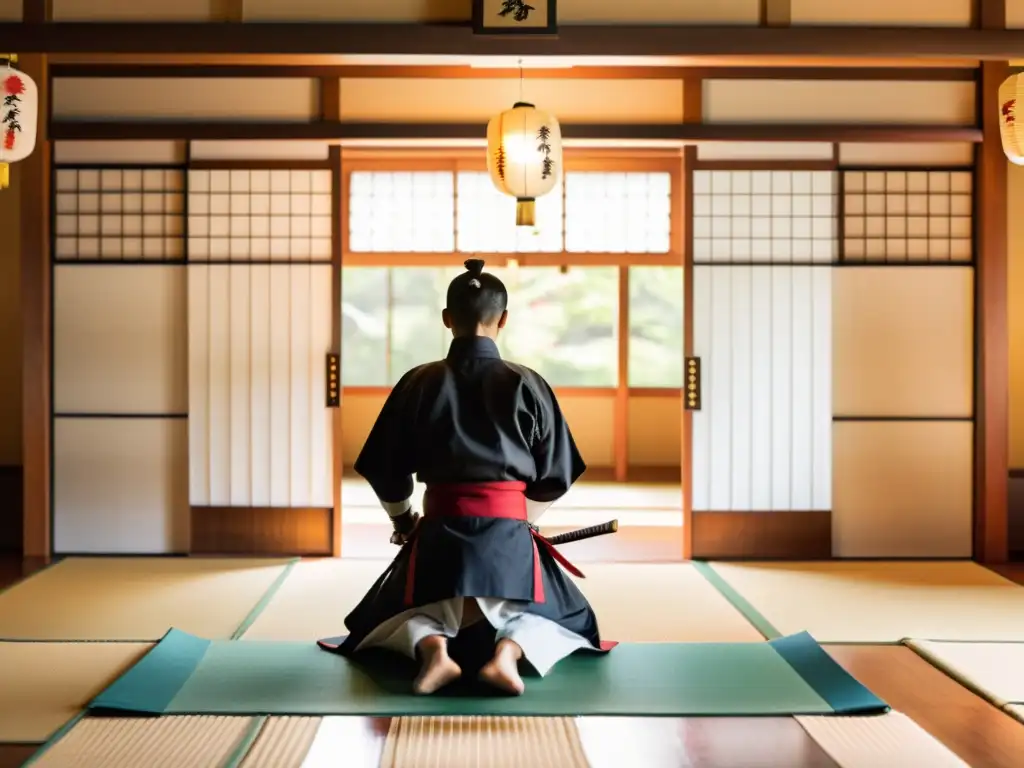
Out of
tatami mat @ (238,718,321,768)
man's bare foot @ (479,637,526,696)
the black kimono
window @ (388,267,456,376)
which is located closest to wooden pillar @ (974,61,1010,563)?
the black kimono

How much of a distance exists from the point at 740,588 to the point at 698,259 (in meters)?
1.72

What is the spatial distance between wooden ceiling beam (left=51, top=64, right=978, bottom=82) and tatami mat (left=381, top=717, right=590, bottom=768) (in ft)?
11.7

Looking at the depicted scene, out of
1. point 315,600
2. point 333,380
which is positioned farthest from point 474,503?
point 333,380

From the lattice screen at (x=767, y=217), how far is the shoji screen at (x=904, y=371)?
0.12 metres

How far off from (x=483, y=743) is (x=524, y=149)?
9.68 feet

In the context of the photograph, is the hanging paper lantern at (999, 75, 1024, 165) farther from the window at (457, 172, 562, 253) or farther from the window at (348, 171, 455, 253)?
the window at (348, 171, 455, 253)

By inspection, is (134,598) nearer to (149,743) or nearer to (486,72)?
(149,743)

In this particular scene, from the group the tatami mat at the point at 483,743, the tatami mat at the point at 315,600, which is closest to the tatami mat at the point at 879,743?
the tatami mat at the point at 483,743

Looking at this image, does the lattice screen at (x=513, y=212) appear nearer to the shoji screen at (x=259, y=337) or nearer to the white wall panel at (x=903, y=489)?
the shoji screen at (x=259, y=337)

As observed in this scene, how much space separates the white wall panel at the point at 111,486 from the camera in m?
5.59

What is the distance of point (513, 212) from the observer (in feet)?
27.3

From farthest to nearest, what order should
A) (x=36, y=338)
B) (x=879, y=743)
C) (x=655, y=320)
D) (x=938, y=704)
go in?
(x=655, y=320) → (x=36, y=338) → (x=938, y=704) → (x=879, y=743)

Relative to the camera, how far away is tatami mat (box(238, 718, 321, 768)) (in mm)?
2635

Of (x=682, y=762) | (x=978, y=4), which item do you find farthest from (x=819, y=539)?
(x=682, y=762)
